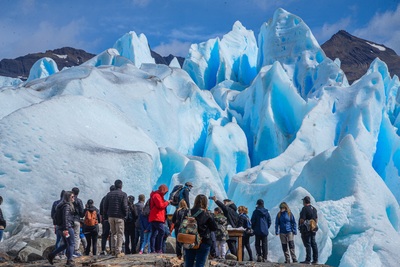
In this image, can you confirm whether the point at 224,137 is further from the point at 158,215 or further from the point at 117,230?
the point at 117,230

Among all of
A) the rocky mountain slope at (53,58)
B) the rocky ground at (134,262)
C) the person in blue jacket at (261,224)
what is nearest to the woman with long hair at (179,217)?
the rocky ground at (134,262)

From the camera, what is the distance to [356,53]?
6531 cm

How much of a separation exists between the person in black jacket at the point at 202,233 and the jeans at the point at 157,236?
2.53 metres

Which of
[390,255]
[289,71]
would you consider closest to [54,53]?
[289,71]

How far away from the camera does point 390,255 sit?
1264 centimetres

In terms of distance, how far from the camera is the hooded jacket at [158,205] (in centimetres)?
820

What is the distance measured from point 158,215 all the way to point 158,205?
0.57 feet

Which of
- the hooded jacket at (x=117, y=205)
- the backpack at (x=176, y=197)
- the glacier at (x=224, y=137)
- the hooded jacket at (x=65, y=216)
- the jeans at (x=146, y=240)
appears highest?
the glacier at (x=224, y=137)

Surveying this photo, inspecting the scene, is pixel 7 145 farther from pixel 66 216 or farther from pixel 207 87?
pixel 207 87

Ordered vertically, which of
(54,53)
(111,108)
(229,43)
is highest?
(54,53)

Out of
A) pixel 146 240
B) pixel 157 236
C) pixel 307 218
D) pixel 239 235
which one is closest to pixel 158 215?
pixel 157 236

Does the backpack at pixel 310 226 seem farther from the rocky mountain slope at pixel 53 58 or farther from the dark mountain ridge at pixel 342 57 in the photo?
the rocky mountain slope at pixel 53 58

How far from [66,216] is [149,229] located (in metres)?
1.94

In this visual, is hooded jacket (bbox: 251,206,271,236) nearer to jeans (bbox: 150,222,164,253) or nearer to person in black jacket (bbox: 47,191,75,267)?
jeans (bbox: 150,222,164,253)
